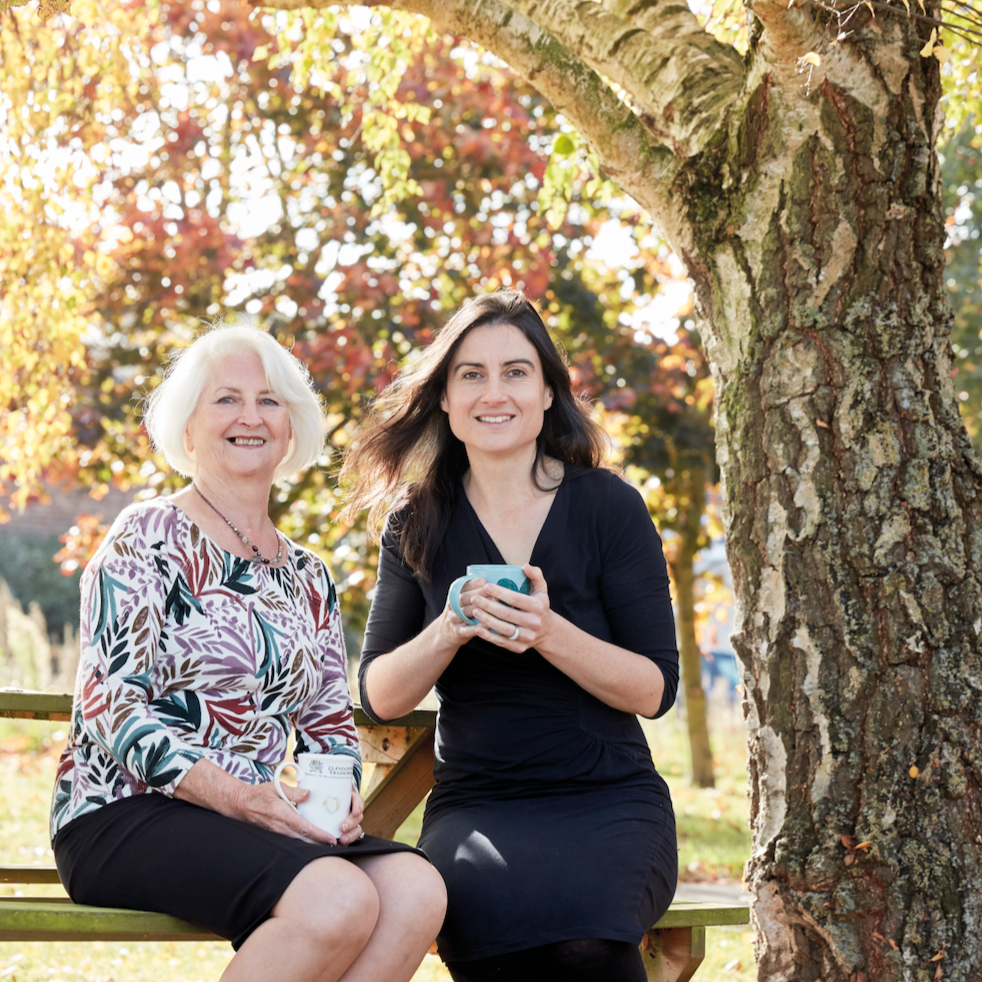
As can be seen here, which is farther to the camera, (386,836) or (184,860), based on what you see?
(386,836)

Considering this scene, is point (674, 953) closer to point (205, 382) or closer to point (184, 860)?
point (184, 860)

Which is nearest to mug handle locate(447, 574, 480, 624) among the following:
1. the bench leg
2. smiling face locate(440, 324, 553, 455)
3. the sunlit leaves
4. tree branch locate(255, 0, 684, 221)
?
smiling face locate(440, 324, 553, 455)

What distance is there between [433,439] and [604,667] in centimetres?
90

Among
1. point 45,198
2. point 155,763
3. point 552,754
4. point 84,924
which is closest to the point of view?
point 84,924

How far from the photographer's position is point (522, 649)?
2516mm

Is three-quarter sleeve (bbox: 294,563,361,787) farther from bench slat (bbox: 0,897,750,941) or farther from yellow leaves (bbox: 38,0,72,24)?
yellow leaves (bbox: 38,0,72,24)

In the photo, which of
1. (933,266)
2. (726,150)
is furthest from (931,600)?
(726,150)

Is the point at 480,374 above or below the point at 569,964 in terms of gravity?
above

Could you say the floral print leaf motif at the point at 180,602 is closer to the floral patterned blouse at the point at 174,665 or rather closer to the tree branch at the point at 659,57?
the floral patterned blouse at the point at 174,665

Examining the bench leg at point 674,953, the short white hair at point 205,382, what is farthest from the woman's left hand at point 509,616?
the bench leg at point 674,953

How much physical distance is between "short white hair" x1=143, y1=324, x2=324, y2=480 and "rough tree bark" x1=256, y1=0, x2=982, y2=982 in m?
1.12

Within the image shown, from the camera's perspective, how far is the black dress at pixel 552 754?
246 cm

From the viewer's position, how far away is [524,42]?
3.31 metres

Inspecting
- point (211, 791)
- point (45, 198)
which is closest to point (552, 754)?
point (211, 791)
